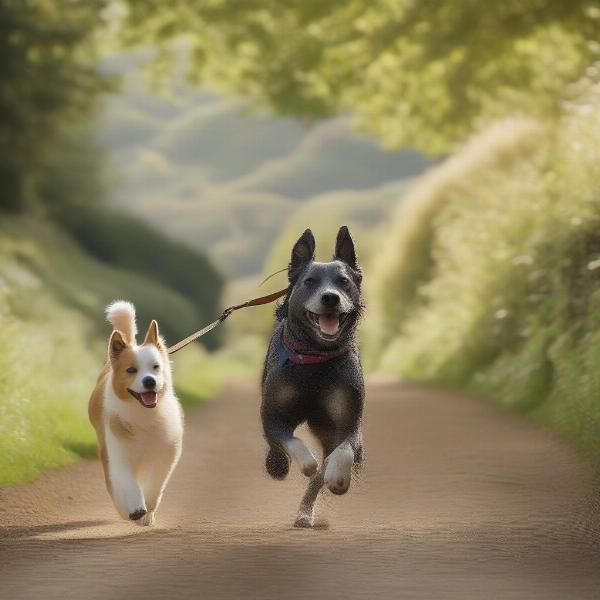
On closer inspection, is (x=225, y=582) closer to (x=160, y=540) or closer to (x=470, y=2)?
(x=160, y=540)

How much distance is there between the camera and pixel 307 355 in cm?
738

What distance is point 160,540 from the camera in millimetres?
7098

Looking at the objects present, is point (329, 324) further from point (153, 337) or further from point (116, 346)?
point (116, 346)

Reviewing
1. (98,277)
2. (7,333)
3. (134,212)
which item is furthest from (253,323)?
(7,333)

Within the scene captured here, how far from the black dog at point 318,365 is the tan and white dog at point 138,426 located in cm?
71

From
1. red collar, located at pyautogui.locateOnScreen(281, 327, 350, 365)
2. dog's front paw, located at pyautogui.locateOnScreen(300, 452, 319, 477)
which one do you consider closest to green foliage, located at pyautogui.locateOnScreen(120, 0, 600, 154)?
red collar, located at pyautogui.locateOnScreen(281, 327, 350, 365)

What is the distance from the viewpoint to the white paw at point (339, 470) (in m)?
6.89

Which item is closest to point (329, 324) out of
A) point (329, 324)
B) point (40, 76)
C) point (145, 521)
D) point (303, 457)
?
point (329, 324)

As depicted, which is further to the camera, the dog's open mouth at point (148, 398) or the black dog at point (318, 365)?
the dog's open mouth at point (148, 398)

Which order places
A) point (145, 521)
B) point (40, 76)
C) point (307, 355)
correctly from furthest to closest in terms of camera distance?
point (40, 76), point (145, 521), point (307, 355)

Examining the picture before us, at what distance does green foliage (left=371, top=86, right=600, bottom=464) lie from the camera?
13.6 m

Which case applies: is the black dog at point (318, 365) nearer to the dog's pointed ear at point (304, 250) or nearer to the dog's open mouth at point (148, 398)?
the dog's pointed ear at point (304, 250)

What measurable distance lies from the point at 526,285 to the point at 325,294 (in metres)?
11.2

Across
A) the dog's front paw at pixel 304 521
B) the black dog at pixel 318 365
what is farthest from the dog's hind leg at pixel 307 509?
the black dog at pixel 318 365
